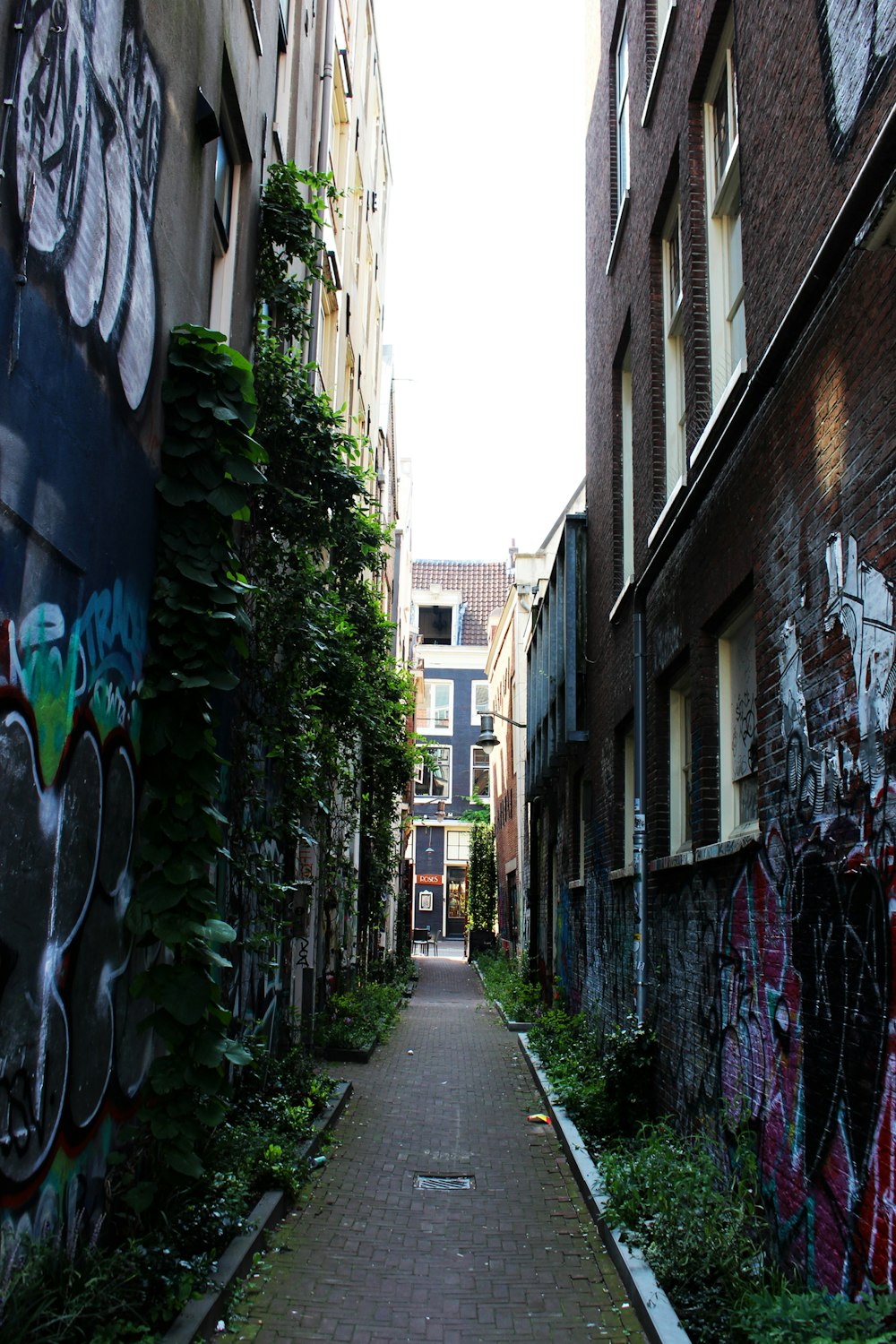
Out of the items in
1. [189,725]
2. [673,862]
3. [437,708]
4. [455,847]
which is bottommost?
[673,862]

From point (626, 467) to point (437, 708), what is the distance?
41.1m

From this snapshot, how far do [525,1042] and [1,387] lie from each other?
1338 centimetres

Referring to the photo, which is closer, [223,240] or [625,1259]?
[625,1259]

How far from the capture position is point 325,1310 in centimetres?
582

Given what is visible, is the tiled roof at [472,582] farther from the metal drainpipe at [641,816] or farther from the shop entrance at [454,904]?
the metal drainpipe at [641,816]

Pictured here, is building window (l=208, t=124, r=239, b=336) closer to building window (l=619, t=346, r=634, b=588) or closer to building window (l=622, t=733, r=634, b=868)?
building window (l=619, t=346, r=634, b=588)

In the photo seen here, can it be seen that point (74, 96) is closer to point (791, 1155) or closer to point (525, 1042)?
point (791, 1155)

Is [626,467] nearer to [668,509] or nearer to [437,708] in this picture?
[668,509]

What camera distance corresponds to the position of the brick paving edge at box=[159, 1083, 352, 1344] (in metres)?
4.93

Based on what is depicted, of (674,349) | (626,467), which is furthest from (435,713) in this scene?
(674,349)

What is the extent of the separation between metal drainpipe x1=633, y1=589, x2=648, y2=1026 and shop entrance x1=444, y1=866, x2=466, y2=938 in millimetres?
43635

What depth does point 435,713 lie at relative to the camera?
5384 cm

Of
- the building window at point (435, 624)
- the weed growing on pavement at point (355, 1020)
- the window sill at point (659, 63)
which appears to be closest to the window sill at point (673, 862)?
the weed growing on pavement at point (355, 1020)

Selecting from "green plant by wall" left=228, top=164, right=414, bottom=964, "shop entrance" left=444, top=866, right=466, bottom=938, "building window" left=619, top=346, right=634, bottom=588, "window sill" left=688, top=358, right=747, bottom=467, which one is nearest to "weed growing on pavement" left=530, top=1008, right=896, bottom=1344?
"green plant by wall" left=228, top=164, right=414, bottom=964
